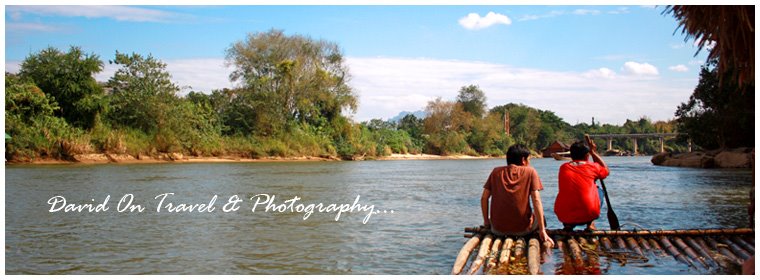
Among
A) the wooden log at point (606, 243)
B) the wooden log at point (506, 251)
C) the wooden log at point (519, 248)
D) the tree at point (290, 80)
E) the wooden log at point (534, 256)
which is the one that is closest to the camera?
the wooden log at point (534, 256)

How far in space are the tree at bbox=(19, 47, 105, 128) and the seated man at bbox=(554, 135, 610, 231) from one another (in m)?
30.2

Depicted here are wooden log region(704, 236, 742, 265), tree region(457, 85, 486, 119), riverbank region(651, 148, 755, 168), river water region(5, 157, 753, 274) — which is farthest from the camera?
tree region(457, 85, 486, 119)

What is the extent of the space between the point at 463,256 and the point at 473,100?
228 feet

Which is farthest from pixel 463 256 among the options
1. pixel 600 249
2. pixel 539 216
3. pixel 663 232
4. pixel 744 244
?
pixel 744 244

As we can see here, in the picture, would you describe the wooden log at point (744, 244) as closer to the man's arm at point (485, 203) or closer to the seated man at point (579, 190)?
the seated man at point (579, 190)

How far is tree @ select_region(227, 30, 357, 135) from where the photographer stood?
139 feet

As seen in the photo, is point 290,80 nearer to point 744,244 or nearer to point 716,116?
point 716,116

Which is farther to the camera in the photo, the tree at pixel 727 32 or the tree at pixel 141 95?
the tree at pixel 141 95

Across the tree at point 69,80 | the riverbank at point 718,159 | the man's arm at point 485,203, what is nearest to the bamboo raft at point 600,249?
the man's arm at point 485,203

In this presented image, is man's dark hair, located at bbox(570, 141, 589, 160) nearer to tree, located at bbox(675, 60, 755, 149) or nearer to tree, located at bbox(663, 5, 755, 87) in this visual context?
tree, located at bbox(663, 5, 755, 87)

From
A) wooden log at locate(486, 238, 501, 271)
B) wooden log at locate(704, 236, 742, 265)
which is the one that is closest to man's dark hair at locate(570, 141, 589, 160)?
wooden log at locate(486, 238, 501, 271)

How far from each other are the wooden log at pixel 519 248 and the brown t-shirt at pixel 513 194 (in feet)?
0.42

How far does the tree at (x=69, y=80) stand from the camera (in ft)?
106

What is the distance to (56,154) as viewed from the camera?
99.0 ft
